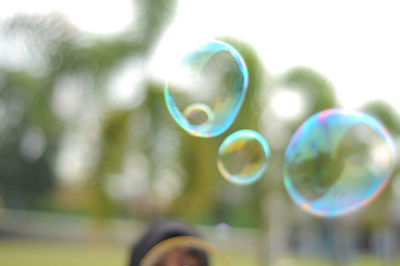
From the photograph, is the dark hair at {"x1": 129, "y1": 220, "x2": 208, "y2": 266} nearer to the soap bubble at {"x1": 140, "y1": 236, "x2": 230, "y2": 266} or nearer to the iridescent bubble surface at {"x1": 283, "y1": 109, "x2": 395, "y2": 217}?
the soap bubble at {"x1": 140, "y1": 236, "x2": 230, "y2": 266}

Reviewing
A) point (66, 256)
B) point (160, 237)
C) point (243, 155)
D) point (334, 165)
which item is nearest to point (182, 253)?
point (160, 237)

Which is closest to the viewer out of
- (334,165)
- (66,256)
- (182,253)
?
(182,253)

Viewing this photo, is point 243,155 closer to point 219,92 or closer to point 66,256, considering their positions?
point 219,92

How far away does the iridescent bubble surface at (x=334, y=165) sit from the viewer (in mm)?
3529

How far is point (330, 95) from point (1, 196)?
24.6 m

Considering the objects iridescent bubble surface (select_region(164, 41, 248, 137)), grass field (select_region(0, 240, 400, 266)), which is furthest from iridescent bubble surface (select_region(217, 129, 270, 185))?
grass field (select_region(0, 240, 400, 266))

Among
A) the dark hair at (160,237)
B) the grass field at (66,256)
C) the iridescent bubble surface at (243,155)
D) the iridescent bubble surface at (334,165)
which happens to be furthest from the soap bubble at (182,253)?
the grass field at (66,256)

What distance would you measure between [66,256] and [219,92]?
1287 cm

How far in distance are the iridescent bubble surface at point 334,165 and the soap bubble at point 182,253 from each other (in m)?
1.37

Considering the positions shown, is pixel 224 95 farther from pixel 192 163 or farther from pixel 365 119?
pixel 192 163

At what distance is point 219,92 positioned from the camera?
4.10 meters

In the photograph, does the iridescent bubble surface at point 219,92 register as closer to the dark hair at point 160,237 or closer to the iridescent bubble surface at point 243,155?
the iridescent bubble surface at point 243,155

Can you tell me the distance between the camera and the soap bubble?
2.31 m

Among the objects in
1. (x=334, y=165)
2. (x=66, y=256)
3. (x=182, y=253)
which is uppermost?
(x=66, y=256)
